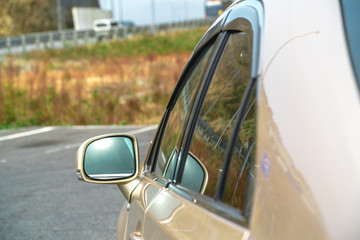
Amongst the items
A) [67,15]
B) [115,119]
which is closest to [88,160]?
[115,119]

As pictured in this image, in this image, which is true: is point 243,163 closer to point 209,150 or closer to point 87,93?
point 209,150

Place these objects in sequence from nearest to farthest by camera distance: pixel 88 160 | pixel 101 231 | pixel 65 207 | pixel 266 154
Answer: pixel 266 154
pixel 88 160
pixel 101 231
pixel 65 207

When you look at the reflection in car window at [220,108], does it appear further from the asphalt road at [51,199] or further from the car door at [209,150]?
the asphalt road at [51,199]

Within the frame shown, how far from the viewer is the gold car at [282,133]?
3.76 feet

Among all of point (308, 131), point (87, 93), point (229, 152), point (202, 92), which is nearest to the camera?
point (308, 131)

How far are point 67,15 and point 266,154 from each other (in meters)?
108

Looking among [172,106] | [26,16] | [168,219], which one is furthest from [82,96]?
[26,16]

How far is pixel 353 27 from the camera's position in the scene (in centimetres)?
129

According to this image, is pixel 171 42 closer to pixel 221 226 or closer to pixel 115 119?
pixel 115 119

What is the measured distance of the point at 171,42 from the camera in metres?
49.0

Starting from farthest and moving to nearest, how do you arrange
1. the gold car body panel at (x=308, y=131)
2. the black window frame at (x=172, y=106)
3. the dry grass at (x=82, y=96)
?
1. the dry grass at (x=82, y=96)
2. the black window frame at (x=172, y=106)
3. the gold car body panel at (x=308, y=131)

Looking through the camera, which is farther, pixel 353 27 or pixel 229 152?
pixel 229 152

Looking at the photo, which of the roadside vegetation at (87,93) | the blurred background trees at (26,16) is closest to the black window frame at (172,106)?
the roadside vegetation at (87,93)

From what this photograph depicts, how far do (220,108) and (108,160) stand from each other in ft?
3.05
